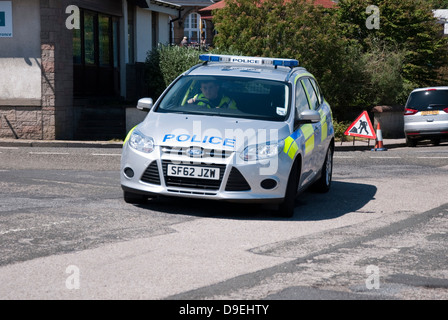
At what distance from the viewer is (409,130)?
24.2 meters

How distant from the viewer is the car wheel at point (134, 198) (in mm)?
9690

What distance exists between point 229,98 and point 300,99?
100cm

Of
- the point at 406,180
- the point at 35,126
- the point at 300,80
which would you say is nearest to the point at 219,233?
the point at 300,80

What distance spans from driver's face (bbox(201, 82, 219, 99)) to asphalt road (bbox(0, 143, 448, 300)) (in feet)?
4.37

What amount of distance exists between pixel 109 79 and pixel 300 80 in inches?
668

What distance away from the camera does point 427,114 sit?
2402 centimetres

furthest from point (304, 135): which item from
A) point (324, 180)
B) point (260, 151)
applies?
point (324, 180)

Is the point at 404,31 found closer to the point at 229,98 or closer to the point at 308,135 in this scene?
the point at 308,135

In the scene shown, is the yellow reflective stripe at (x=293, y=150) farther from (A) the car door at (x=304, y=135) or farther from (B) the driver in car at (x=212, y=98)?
(B) the driver in car at (x=212, y=98)

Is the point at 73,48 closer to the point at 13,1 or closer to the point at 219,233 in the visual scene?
the point at 13,1

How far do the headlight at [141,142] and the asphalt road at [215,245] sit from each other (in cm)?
70

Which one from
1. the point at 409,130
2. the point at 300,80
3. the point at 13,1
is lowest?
the point at 409,130

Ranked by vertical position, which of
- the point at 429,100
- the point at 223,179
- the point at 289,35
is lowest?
the point at 429,100
